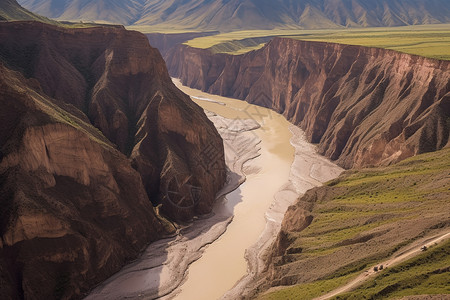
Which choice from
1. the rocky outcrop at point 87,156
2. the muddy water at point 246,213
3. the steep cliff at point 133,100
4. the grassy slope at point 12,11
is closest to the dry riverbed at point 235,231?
the muddy water at point 246,213

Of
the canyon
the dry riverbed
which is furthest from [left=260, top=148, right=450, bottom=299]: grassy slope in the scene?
the dry riverbed

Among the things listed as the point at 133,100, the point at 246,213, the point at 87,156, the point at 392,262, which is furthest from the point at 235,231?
the point at 133,100

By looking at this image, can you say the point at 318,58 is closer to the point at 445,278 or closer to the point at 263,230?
the point at 263,230

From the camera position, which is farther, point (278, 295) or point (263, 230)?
point (263, 230)

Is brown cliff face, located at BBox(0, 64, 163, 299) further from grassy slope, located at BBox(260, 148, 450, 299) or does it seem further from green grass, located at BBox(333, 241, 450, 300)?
green grass, located at BBox(333, 241, 450, 300)

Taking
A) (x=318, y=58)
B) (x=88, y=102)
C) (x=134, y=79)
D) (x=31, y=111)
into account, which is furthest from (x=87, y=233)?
(x=318, y=58)

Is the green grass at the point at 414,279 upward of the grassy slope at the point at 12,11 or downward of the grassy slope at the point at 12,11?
downward

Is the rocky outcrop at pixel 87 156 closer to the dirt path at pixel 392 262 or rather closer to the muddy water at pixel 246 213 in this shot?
the muddy water at pixel 246 213

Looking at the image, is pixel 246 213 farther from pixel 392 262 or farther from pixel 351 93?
pixel 351 93
